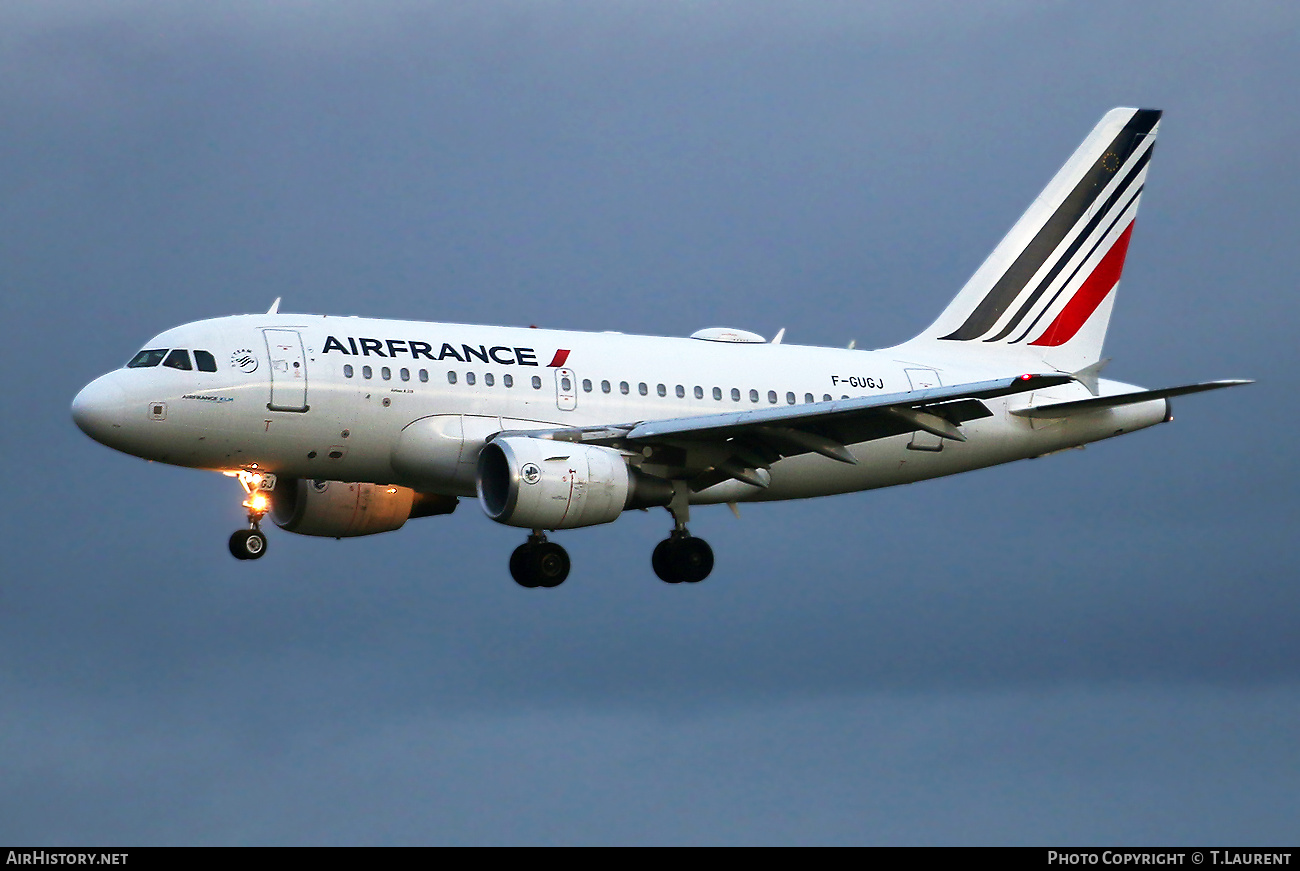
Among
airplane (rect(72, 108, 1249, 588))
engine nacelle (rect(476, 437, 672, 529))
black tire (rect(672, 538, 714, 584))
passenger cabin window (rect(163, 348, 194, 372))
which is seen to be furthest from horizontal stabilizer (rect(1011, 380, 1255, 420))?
passenger cabin window (rect(163, 348, 194, 372))

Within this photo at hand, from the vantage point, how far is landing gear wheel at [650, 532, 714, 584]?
143 ft

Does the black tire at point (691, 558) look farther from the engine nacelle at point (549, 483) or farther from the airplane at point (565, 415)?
the engine nacelle at point (549, 483)

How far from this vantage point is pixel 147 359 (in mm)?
38906

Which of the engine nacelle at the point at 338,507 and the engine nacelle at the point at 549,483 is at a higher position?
the engine nacelle at the point at 338,507

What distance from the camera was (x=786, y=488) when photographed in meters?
45.3

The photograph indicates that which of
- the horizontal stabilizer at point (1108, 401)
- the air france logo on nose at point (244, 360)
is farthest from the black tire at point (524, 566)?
the horizontal stabilizer at point (1108, 401)

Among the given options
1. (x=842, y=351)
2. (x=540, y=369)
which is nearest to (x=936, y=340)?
(x=842, y=351)

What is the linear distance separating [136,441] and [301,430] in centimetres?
323

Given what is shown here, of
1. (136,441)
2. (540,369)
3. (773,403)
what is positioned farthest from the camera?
(773,403)

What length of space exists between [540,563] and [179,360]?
871 centimetres

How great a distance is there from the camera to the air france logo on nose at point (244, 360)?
1518 inches

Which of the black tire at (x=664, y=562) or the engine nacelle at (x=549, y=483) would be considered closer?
the engine nacelle at (x=549, y=483)

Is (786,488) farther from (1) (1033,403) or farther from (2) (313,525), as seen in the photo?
(2) (313,525)

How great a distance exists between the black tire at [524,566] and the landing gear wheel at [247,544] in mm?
5411
